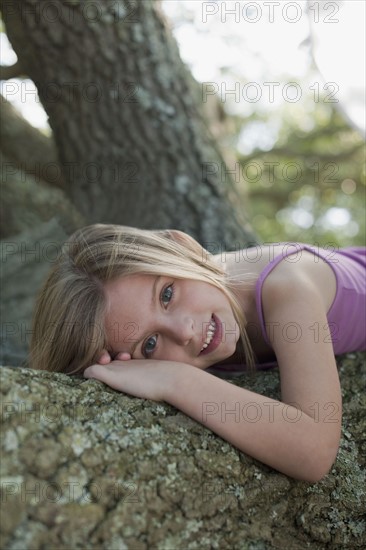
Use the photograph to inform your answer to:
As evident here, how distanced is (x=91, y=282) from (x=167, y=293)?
9.6 inches

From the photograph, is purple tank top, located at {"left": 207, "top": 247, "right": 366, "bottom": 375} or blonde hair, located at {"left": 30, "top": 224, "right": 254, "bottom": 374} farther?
purple tank top, located at {"left": 207, "top": 247, "right": 366, "bottom": 375}

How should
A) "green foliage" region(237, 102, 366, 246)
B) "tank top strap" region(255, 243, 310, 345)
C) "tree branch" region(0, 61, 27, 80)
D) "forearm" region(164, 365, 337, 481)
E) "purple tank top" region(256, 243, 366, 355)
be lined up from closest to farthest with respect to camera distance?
1. "forearm" region(164, 365, 337, 481)
2. "tank top strap" region(255, 243, 310, 345)
3. "purple tank top" region(256, 243, 366, 355)
4. "tree branch" region(0, 61, 27, 80)
5. "green foliage" region(237, 102, 366, 246)

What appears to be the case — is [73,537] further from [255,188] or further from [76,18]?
[255,188]

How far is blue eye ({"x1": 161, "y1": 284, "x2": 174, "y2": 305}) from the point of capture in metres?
2.07

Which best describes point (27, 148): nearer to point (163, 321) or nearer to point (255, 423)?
point (163, 321)

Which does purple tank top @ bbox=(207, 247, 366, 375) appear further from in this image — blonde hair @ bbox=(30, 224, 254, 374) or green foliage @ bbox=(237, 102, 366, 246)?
green foliage @ bbox=(237, 102, 366, 246)

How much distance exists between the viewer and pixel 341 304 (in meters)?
2.48

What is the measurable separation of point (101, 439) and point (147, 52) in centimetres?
224

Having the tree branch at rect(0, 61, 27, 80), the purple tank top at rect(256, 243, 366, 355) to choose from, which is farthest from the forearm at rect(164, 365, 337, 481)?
the tree branch at rect(0, 61, 27, 80)

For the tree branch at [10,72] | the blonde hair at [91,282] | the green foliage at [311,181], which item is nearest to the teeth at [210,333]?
the blonde hair at [91,282]

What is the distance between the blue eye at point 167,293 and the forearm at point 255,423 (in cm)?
36

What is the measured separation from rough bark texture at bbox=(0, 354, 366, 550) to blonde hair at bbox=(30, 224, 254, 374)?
298mm

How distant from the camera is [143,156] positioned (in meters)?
3.27

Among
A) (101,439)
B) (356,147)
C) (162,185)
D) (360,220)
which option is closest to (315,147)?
(356,147)
